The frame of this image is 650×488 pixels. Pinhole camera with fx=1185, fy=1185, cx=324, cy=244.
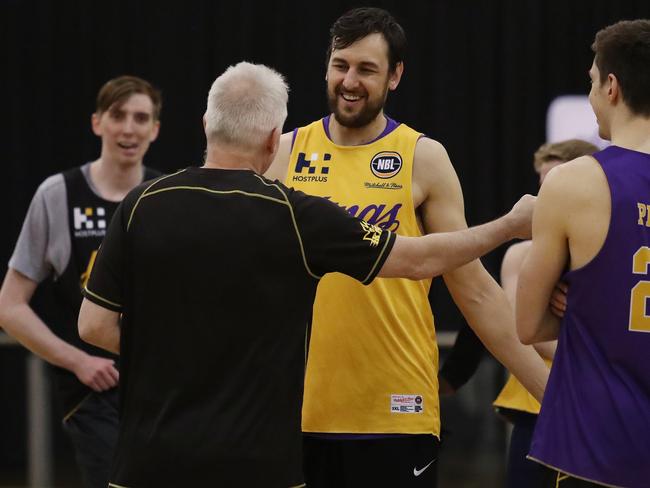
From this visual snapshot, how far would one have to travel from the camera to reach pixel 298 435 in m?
3.02

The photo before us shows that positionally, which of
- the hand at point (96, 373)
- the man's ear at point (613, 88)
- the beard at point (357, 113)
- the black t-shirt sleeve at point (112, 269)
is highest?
the beard at point (357, 113)

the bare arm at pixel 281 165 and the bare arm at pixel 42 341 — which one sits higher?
the bare arm at pixel 281 165

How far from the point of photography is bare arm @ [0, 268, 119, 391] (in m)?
4.58

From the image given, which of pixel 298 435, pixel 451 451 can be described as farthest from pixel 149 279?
pixel 451 451

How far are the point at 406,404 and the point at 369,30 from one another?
1.20 metres

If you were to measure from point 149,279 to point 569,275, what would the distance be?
103cm

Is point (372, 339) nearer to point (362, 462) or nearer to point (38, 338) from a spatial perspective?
point (362, 462)

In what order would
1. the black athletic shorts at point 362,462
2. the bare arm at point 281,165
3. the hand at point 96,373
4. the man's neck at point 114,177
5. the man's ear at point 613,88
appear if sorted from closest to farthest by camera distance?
the man's ear at point 613,88 → the black athletic shorts at point 362,462 → the bare arm at point 281,165 → the hand at point 96,373 → the man's neck at point 114,177

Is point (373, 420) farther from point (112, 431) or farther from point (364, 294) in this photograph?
point (112, 431)

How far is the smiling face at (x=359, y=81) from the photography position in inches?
148

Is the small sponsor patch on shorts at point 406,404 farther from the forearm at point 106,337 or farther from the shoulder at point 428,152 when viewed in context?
the forearm at point 106,337

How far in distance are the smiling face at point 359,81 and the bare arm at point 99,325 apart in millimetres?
1103

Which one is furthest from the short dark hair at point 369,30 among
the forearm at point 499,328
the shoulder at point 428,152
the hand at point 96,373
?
the hand at point 96,373

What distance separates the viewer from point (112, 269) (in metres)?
2.97
